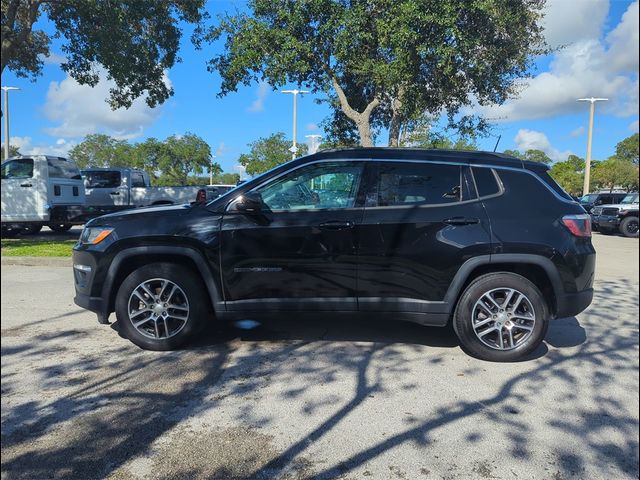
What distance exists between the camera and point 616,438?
2.97 m

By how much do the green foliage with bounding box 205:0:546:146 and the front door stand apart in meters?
7.15

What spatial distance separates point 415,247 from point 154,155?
182ft

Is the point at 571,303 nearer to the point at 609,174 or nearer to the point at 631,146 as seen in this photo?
the point at 631,146

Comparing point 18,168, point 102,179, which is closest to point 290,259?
point 18,168

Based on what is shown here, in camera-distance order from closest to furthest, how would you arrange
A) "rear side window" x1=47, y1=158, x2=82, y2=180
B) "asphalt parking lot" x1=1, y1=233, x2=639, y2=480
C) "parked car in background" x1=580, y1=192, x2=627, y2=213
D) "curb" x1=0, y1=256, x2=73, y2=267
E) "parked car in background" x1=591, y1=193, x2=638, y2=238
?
"asphalt parking lot" x1=1, y1=233, x2=639, y2=480 < "curb" x1=0, y1=256, x2=73, y2=267 < "rear side window" x1=47, y1=158, x2=82, y2=180 < "parked car in background" x1=591, y1=193, x2=638, y2=238 < "parked car in background" x1=580, y1=192, x2=627, y2=213

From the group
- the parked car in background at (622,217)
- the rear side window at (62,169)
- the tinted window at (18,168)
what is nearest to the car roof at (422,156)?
the rear side window at (62,169)

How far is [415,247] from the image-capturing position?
13.8ft

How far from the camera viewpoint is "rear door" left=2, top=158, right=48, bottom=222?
42.0 ft

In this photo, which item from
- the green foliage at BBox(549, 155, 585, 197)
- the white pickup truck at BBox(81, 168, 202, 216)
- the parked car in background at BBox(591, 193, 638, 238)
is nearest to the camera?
the white pickup truck at BBox(81, 168, 202, 216)

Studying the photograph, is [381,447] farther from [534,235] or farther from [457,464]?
[534,235]

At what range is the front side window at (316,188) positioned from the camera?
4352 millimetres

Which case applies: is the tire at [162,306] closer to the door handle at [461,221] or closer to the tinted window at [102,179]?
the door handle at [461,221]

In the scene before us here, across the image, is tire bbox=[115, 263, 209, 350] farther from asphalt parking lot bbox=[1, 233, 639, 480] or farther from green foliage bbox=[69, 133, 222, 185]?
green foliage bbox=[69, 133, 222, 185]

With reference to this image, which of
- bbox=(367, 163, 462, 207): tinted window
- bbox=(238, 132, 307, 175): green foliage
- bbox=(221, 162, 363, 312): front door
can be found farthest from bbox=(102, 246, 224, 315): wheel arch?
bbox=(238, 132, 307, 175): green foliage
